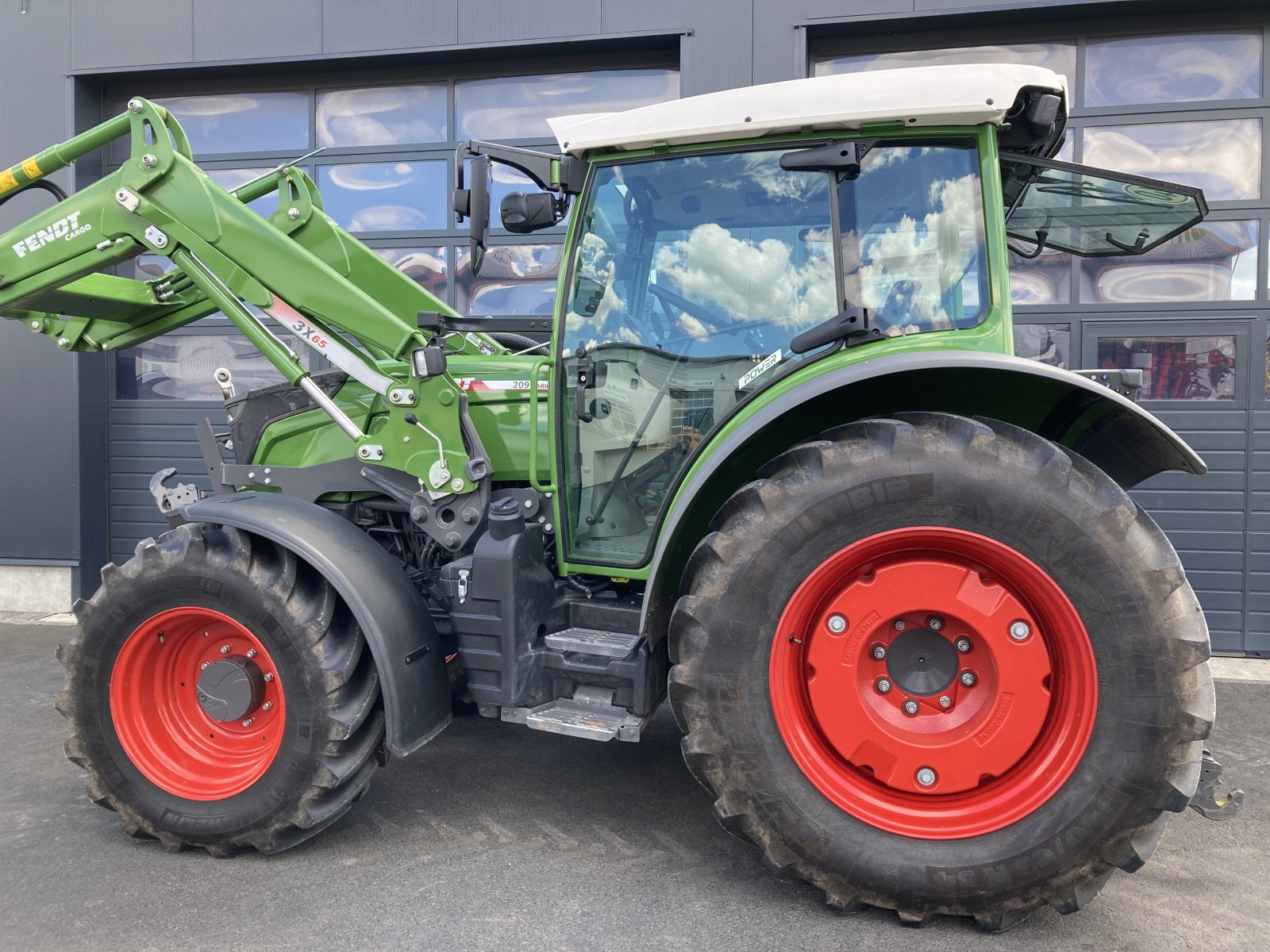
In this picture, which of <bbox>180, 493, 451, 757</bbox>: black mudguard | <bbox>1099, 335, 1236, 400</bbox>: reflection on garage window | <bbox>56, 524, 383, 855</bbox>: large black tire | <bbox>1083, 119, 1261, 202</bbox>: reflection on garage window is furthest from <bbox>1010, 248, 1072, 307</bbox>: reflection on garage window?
<bbox>56, 524, 383, 855</bbox>: large black tire

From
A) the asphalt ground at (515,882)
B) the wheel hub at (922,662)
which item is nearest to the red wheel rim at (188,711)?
the asphalt ground at (515,882)

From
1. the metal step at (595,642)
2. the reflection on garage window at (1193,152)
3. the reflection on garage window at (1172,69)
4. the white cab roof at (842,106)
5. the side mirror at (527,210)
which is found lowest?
the metal step at (595,642)

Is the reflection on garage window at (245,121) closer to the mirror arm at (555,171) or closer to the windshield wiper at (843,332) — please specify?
the mirror arm at (555,171)

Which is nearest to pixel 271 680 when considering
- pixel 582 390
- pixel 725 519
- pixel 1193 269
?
pixel 582 390

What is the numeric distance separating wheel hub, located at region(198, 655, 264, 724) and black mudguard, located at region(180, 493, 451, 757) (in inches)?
17.3

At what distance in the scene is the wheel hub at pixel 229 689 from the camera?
294cm

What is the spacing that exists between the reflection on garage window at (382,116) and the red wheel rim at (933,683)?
202 inches

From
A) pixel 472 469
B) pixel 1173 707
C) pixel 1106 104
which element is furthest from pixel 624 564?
pixel 1106 104

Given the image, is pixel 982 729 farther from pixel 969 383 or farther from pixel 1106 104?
pixel 1106 104

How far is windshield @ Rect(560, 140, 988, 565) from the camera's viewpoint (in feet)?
8.72

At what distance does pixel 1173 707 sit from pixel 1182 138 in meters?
4.67

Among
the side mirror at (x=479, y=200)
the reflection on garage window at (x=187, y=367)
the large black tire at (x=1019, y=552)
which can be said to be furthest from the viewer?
the reflection on garage window at (x=187, y=367)

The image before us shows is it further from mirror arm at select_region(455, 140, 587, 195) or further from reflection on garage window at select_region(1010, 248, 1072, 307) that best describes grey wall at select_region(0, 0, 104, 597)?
reflection on garage window at select_region(1010, 248, 1072, 307)

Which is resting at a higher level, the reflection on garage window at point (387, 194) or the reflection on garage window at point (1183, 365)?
the reflection on garage window at point (387, 194)
